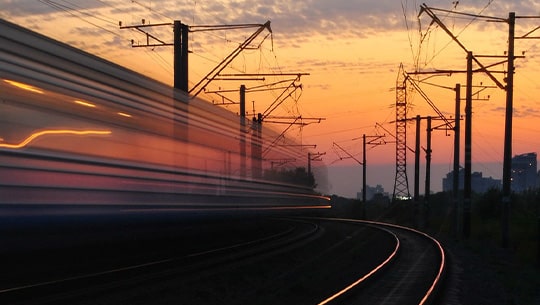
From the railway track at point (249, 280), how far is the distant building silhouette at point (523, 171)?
2245 inches

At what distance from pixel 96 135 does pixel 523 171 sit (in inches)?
3458

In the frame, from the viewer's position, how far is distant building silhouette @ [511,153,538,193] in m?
82.2

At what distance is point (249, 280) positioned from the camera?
1441cm

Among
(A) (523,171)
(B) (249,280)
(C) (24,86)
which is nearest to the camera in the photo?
(C) (24,86)

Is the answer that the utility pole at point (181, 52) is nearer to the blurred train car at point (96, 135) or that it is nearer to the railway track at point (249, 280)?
the railway track at point (249, 280)

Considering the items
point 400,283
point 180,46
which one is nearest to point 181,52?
point 180,46

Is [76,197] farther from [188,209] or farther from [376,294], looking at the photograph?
[376,294]

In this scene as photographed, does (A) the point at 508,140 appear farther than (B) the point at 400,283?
Yes

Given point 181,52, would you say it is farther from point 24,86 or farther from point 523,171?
point 523,171

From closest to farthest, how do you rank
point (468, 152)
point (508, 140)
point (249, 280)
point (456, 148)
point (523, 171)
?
point (249, 280)
point (508, 140)
point (468, 152)
point (456, 148)
point (523, 171)

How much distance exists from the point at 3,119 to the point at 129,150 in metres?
3.56

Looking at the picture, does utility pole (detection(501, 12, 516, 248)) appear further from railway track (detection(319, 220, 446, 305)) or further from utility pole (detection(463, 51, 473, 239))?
railway track (detection(319, 220, 446, 305))

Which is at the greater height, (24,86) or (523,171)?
(24,86)

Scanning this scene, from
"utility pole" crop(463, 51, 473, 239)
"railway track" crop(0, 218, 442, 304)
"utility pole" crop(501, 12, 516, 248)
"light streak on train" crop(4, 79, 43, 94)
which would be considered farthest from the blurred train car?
"utility pole" crop(463, 51, 473, 239)
